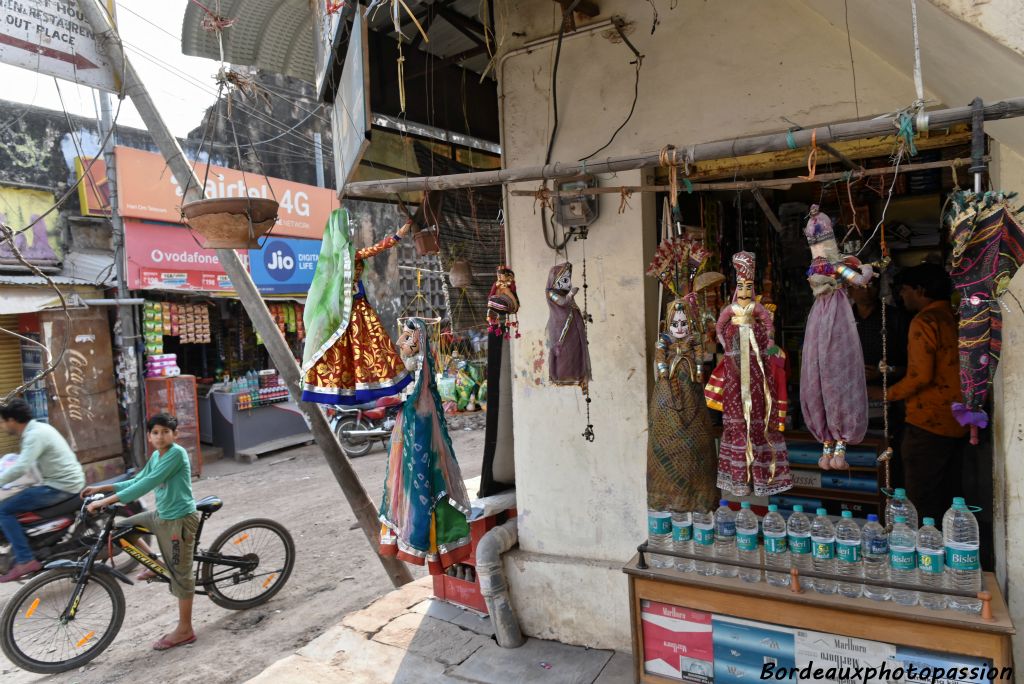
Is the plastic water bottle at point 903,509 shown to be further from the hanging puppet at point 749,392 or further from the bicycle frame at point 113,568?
the bicycle frame at point 113,568

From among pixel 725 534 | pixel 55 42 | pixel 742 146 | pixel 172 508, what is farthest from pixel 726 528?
pixel 55 42

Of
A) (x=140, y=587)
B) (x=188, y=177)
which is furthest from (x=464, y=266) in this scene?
(x=140, y=587)

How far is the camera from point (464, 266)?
16.5 feet

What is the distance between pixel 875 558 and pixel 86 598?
5226mm

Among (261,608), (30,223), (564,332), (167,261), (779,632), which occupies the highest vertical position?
(30,223)

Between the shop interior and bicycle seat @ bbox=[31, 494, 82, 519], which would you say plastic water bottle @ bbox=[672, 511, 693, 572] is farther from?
bicycle seat @ bbox=[31, 494, 82, 519]

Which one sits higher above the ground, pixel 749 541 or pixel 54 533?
pixel 749 541

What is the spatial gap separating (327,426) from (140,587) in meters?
2.92

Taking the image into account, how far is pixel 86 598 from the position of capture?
15.4 feet

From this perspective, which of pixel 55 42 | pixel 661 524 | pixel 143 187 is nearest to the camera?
pixel 661 524

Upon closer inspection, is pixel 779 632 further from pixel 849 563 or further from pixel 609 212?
pixel 609 212

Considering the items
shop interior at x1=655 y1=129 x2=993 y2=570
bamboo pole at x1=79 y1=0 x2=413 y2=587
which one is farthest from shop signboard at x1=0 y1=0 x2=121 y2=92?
shop interior at x1=655 y1=129 x2=993 y2=570

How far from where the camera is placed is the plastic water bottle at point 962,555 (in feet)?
8.46

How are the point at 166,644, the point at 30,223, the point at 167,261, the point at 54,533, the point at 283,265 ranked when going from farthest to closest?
1. the point at 283,265
2. the point at 167,261
3. the point at 30,223
4. the point at 54,533
5. the point at 166,644
